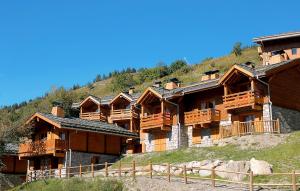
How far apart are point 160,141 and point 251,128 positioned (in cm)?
1083

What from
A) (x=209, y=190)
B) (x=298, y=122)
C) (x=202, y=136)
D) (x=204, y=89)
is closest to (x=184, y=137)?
(x=202, y=136)

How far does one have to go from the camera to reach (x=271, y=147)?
109ft

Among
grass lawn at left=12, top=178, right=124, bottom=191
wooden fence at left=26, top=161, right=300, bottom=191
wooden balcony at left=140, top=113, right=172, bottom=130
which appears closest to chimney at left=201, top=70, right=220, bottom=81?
wooden balcony at left=140, top=113, right=172, bottom=130

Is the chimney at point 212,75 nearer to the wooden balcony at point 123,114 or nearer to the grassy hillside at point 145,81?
the wooden balcony at point 123,114

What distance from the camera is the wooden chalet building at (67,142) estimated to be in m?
41.1

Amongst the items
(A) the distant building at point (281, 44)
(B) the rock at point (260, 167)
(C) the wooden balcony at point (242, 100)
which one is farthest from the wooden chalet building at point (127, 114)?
(B) the rock at point (260, 167)

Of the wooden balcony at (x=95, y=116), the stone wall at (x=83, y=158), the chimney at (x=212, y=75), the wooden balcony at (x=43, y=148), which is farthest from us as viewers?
the wooden balcony at (x=95, y=116)

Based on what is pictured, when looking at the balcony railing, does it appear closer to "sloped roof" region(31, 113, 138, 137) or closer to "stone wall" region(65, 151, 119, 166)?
"sloped roof" region(31, 113, 138, 137)

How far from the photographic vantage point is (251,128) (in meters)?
38.0

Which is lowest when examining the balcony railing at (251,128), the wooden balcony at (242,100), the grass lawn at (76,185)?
the grass lawn at (76,185)

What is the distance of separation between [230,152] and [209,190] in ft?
27.1

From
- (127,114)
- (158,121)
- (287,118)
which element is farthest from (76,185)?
(127,114)

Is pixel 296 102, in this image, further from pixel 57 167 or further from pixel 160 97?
pixel 57 167

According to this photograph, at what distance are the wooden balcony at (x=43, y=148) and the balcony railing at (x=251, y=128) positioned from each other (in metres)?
13.3
